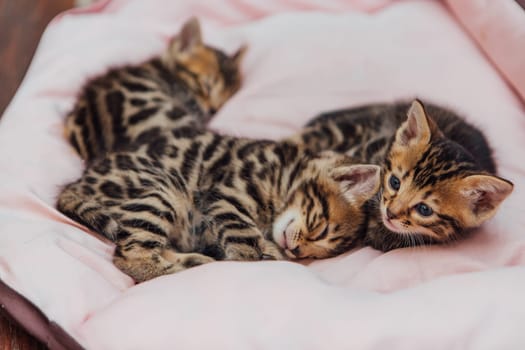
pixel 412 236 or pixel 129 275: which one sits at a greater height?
pixel 412 236

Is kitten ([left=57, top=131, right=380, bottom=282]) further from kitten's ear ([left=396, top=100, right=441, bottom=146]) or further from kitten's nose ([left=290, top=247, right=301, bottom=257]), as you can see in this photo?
kitten's ear ([left=396, top=100, right=441, bottom=146])

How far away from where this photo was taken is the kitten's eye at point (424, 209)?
6.18 ft

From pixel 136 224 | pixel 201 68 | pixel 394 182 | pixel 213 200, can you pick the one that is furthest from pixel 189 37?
pixel 394 182

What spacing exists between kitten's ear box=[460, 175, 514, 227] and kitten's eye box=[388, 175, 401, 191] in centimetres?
20

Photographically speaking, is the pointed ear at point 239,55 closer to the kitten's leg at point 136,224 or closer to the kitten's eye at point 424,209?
the kitten's leg at point 136,224

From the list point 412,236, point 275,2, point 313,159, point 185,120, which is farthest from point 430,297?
point 275,2

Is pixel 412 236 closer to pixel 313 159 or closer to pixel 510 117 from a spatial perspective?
pixel 313 159

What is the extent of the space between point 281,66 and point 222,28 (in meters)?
0.54

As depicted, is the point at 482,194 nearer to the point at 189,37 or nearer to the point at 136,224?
the point at 136,224

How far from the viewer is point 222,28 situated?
127 inches

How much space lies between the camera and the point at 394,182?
6.49 feet

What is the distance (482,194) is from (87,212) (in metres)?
1.16

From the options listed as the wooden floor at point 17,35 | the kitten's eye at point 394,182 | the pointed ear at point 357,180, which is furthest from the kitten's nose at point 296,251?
the wooden floor at point 17,35

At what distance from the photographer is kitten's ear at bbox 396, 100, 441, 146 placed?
1949mm
